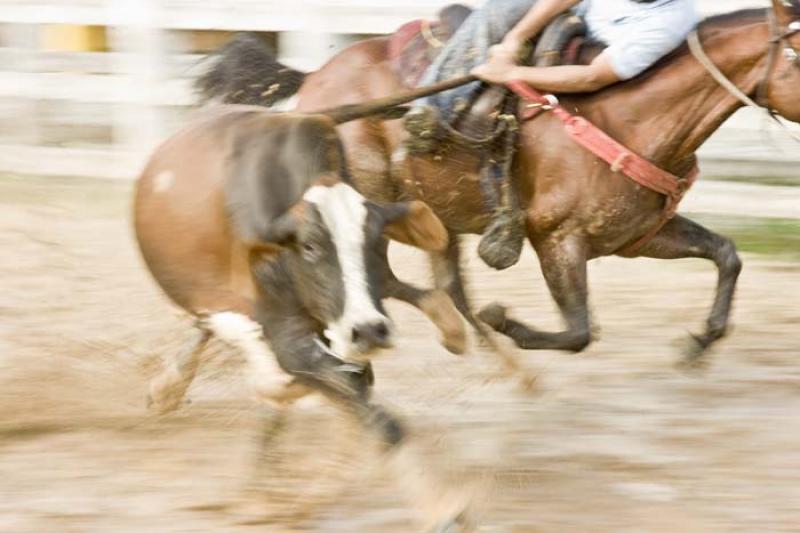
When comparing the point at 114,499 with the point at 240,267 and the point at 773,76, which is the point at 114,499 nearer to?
the point at 240,267

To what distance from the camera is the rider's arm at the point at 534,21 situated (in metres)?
4.91

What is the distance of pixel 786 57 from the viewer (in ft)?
15.5

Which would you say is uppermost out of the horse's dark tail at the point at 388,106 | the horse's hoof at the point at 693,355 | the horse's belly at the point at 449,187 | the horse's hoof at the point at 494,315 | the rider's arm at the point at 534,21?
the rider's arm at the point at 534,21

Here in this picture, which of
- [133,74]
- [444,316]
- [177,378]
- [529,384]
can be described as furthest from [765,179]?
[444,316]

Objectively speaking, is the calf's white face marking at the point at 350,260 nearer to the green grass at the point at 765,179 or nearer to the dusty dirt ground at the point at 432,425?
the dusty dirt ground at the point at 432,425

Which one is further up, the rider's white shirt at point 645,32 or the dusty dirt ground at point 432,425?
the rider's white shirt at point 645,32

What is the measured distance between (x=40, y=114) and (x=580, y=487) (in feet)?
20.2

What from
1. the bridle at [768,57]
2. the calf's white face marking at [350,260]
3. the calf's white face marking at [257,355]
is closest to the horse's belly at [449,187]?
the bridle at [768,57]

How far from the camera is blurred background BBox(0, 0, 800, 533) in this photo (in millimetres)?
4293

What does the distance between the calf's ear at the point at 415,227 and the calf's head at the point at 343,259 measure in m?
0.06

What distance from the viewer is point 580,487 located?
444cm

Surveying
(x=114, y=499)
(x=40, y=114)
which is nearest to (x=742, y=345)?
(x=114, y=499)

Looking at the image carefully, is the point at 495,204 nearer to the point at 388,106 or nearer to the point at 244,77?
the point at 388,106

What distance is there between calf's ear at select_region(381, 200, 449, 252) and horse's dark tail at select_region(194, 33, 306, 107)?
1.68 metres
